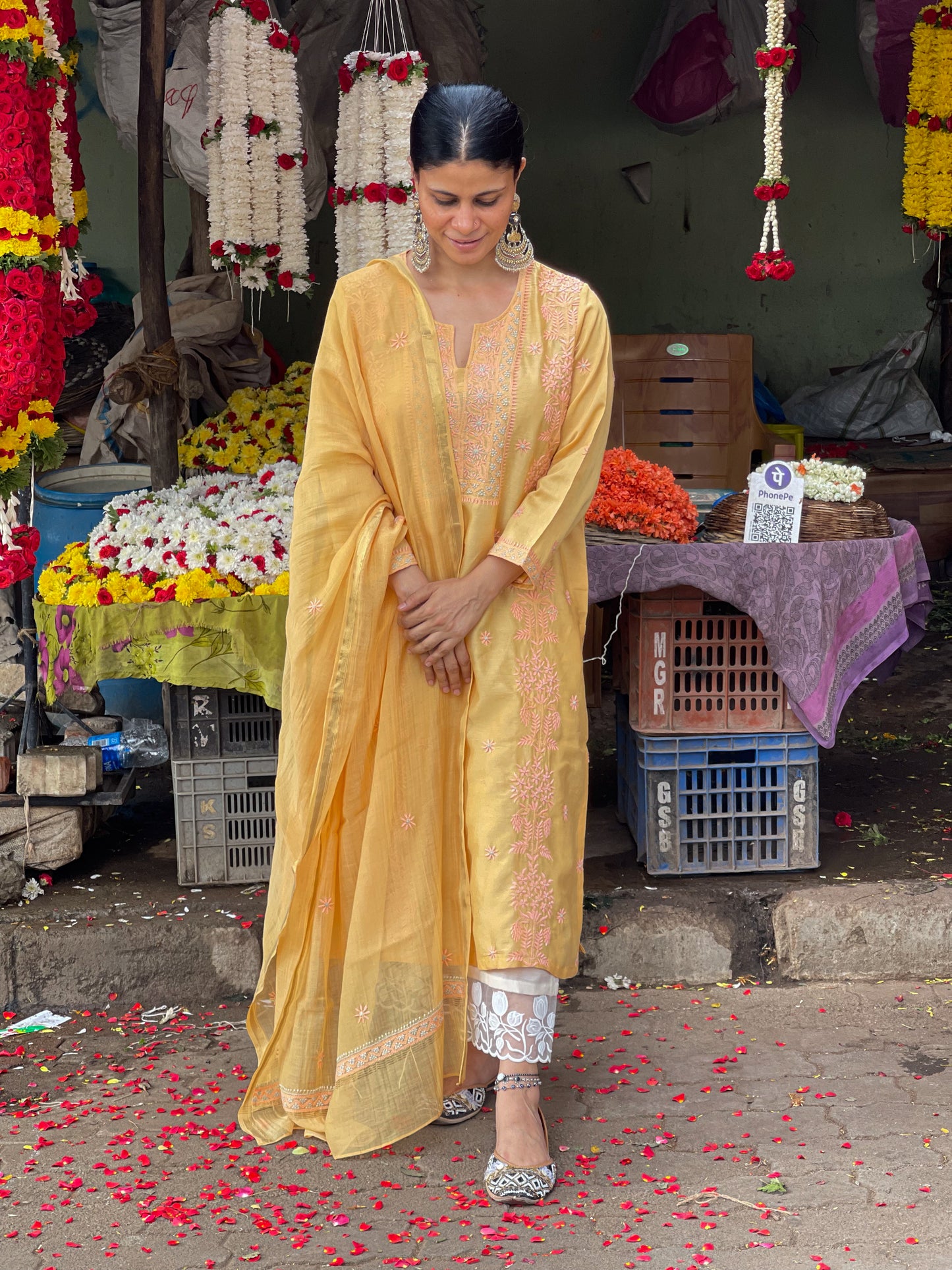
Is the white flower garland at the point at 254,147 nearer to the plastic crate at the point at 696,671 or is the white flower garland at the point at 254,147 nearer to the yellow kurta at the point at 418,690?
the plastic crate at the point at 696,671

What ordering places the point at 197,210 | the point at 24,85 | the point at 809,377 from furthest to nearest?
1. the point at 809,377
2. the point at 197,210
3. the point at 24,85

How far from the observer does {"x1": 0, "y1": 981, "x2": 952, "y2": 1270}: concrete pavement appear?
88.4 inches

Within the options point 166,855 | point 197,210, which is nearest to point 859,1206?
point 166,855

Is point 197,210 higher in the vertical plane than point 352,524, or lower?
higher

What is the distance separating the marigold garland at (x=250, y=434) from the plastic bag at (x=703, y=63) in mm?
2663

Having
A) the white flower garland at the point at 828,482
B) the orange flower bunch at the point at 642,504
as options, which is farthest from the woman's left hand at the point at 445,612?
the white flower garland at the point at 828,482

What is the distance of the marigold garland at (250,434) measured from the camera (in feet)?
15.8

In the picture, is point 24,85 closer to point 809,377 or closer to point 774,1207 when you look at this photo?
point 774,1207

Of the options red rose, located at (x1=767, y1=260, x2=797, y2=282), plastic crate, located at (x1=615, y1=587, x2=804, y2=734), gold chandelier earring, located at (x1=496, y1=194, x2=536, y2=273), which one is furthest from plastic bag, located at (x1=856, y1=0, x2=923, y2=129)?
gold chandelier earring, located at (x1=496, y1=194, x2=536, y2=273)

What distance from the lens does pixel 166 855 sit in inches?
149

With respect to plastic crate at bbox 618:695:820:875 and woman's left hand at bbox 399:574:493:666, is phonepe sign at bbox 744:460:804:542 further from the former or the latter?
woman's left hand at bbox 399:574:493:666

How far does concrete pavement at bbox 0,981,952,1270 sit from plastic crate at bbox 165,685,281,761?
713 mm

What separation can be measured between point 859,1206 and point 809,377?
233 inches

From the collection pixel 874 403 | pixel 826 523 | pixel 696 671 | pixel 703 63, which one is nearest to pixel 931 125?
pixel 703 63
